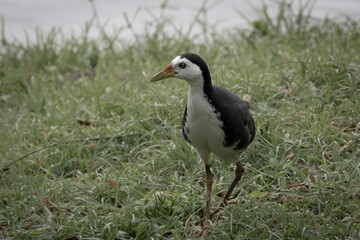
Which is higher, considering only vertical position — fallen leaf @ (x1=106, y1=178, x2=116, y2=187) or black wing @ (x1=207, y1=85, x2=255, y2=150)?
black wing @ (x1=207, y1=85, x2=255, y2=150)

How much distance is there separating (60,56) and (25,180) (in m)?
2.94

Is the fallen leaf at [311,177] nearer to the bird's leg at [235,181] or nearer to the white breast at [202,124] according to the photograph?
the bird's leg at [235,181]

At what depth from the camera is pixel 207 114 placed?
3.32m

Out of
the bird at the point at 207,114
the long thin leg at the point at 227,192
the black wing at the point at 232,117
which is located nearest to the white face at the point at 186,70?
the bird at the point at 207,114

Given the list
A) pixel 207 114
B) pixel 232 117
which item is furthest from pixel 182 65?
pixel 232 117

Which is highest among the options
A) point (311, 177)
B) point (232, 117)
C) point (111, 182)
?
point (232, 117)

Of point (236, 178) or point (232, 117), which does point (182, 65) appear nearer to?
point (232, 117)

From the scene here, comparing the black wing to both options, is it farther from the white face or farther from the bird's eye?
the bird's eye

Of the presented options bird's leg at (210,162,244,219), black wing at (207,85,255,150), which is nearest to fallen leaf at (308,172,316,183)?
bird's leg at (210,162,244,219)

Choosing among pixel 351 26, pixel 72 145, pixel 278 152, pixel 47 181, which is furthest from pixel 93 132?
pixel 351 26

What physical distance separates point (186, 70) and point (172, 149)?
1135 millimetres

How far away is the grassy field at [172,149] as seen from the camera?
141 inches

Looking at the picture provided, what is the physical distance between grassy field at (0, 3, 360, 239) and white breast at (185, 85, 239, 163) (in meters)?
0.50

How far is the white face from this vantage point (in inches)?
131
